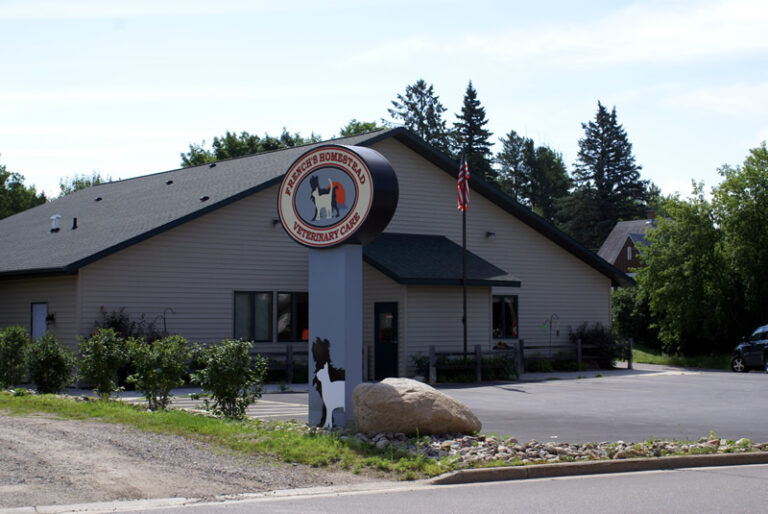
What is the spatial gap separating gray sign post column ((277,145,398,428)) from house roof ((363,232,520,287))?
1044 centimetres

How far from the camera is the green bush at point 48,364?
61.6 ft

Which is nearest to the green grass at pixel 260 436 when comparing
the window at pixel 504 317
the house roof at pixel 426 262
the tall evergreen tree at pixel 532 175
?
the house roof at pixel 426 262

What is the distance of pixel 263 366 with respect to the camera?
632 inches

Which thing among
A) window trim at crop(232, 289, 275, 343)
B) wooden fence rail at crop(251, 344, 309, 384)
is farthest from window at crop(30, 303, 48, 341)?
wooden fence rail at crop(251, 344, 309, 384)

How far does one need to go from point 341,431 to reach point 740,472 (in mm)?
5484

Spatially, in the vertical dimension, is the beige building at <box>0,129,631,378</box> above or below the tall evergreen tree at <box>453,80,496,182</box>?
below

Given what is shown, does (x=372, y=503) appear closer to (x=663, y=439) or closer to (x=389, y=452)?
(x=389, y=452)

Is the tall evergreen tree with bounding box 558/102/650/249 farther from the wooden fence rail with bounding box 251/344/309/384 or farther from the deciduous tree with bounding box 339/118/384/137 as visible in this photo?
the wooden fence rail with bounding box 251/344/309/384

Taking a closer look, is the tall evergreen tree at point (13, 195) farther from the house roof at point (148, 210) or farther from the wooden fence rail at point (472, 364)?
the wooden fence rail at point (472, 364)

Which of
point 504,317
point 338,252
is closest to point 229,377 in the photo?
point 338,252

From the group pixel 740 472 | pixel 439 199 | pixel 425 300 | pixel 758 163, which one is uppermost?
pixel 758 163

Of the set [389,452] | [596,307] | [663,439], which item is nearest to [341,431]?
[389,452]

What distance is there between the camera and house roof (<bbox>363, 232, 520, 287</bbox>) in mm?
25250

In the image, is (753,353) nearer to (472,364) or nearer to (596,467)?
(472,364)
